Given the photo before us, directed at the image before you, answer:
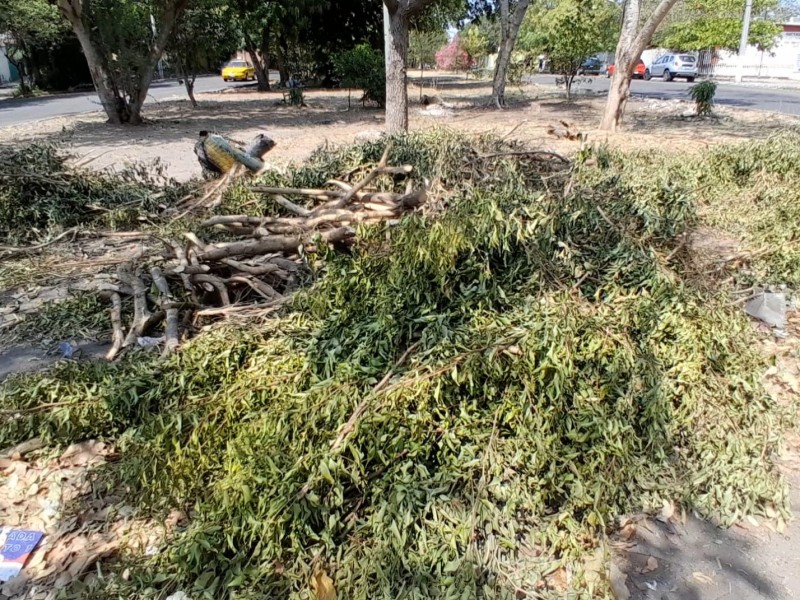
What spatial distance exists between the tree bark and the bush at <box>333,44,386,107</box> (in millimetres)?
3406

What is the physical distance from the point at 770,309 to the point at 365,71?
15375 mm

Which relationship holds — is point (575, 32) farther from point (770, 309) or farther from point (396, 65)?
point (770, 309)

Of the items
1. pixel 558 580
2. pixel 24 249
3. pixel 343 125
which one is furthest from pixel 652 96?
pixel 558 580

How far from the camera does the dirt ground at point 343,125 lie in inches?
386

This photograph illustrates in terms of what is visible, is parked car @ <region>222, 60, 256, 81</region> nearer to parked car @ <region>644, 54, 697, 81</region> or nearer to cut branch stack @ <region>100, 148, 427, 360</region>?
parked car @ <region>644, 54, 697, 81</region>

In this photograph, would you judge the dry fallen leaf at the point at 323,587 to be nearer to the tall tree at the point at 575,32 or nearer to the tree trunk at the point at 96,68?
the tree trunk at the point at 96,68

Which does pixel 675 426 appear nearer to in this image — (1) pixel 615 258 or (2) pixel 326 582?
(1) pixel 615 258

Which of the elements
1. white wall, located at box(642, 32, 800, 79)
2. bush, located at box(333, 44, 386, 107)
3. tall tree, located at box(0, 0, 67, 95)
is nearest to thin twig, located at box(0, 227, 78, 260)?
bush, located at box(333, 44, 386, 107)

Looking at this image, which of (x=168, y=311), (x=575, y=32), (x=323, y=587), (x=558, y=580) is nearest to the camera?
(x=323, y=587)

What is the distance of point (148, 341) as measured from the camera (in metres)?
3.36

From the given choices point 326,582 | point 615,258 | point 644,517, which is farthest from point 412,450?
point 615,258

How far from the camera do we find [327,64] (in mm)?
23188

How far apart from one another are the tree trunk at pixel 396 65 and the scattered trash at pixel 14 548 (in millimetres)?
7692

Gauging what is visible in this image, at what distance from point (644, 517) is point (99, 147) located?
11.1 m
